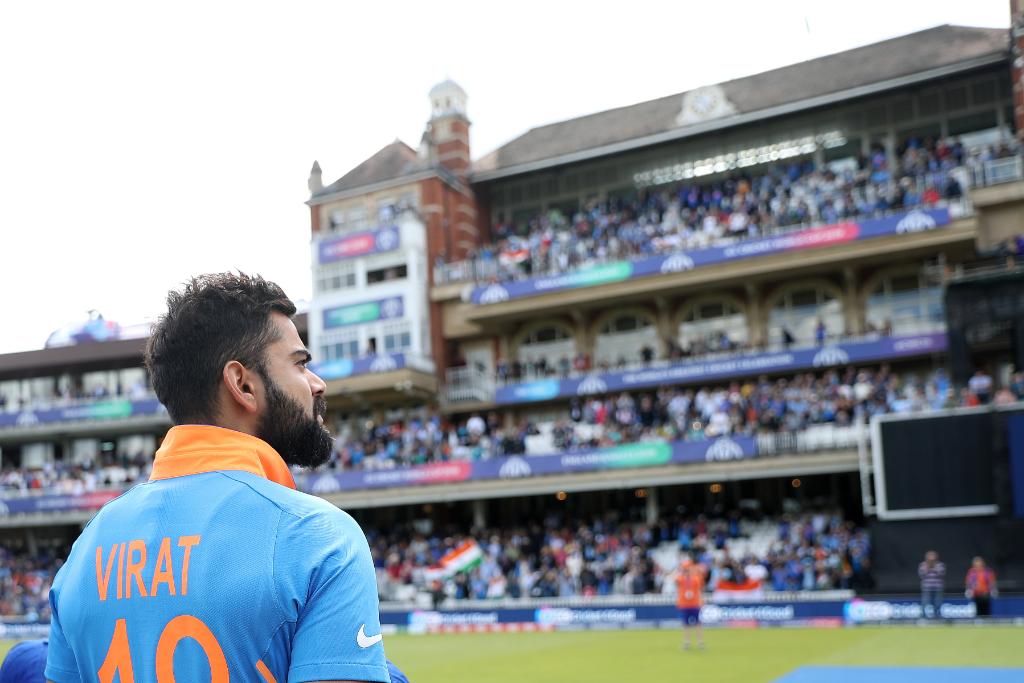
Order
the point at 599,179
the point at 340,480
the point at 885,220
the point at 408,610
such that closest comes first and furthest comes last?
the point at 408,610, the point at 885,220, the point at 340,480, the point at 599,179

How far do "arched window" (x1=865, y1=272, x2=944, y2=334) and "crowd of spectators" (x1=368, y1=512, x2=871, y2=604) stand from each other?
337 inches

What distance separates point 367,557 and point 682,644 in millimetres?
20547

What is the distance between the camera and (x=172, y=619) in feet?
6.68

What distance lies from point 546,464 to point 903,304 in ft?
49.3

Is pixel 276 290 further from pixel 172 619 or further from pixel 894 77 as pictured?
pixel 894 77

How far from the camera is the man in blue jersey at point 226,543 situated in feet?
6.41

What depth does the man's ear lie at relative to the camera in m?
2.25

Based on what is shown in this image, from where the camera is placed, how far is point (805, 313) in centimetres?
4059

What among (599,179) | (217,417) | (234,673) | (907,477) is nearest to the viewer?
(234,673)

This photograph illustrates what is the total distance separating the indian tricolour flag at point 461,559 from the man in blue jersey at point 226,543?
32459 mm

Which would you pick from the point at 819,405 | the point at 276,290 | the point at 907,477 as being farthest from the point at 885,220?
the point at 276,290

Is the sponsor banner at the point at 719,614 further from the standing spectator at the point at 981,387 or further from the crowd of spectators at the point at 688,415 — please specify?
the standing spectator at the point at 981,387

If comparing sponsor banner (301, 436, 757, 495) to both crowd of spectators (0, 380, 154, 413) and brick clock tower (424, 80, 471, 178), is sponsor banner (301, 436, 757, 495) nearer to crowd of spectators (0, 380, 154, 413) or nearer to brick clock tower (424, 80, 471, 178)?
crowd of spectators (0, 380, 154, 413)

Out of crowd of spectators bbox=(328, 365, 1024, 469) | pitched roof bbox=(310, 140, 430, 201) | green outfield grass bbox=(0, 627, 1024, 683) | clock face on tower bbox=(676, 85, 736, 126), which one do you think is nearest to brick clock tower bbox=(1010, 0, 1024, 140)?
crowd of spectators bbox=(328, 365, 1024, 469)
